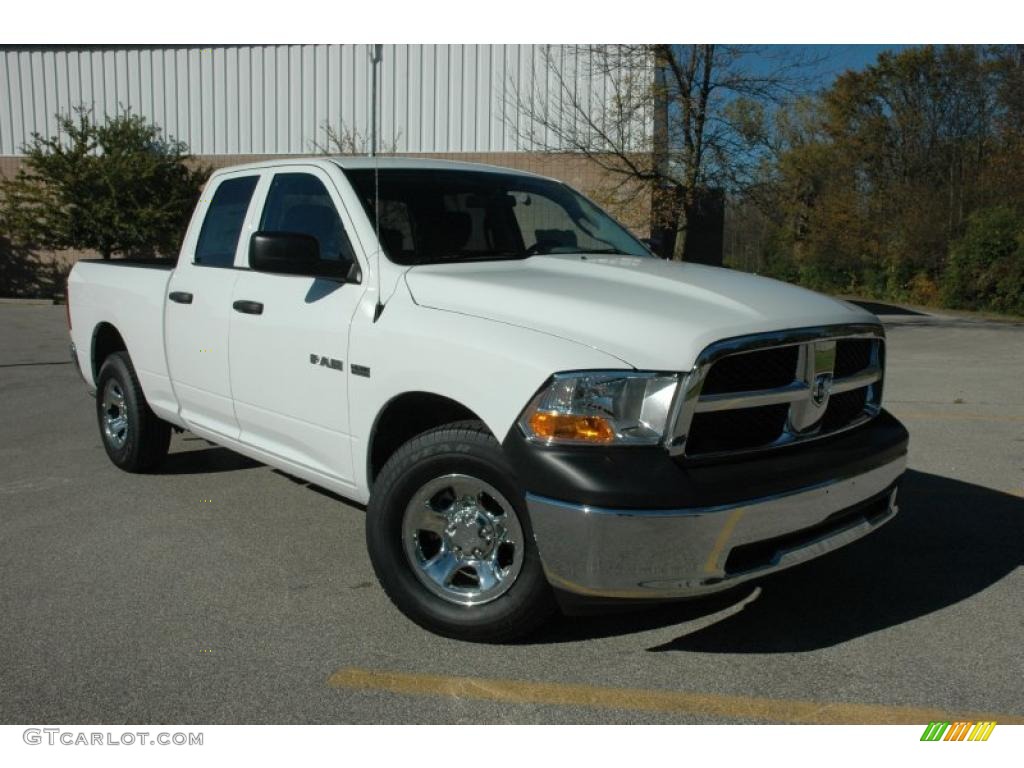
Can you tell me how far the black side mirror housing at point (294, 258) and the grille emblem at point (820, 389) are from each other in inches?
77.5

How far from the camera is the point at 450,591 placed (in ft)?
12.1

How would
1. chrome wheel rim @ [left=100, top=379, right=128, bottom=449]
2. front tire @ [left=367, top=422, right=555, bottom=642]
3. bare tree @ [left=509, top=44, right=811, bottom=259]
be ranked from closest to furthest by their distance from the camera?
1. front tire @ [left=367, top=422, right=555, bottom=642]
2. chrome wheel rim @ [left=100, top=379, right=128, bottom=449]
3. bare tree @ [left=509, top=44, right=811, bottom=259]

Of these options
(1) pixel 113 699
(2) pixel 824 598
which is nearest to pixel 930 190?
(2) pixel 824 598

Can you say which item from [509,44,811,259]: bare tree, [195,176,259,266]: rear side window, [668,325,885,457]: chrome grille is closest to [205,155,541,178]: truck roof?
[195,176,259,266]: rear side window

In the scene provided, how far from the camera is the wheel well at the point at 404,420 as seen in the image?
12.6ft

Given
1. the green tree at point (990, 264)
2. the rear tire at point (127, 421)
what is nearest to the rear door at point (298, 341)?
the rear tire at point (127, 421)

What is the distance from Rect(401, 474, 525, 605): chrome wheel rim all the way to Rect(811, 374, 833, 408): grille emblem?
124cm

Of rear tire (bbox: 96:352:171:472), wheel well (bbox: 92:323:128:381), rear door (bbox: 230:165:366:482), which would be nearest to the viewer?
rear door (bbox: 230:165:366:482)

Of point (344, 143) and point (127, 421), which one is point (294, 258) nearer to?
point (127, 421)

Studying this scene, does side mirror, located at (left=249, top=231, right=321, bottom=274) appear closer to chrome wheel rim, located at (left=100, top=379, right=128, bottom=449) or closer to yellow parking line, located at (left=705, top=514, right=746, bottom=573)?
yellow parking line, located at (left=705, top=514, right=746, bottom=573)

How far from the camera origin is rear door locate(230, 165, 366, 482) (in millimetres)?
4180

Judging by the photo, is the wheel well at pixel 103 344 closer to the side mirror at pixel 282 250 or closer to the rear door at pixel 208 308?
the rear door at pixel 208 308

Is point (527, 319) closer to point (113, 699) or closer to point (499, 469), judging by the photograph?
point (499, 469)

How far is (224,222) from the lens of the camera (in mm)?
5312
